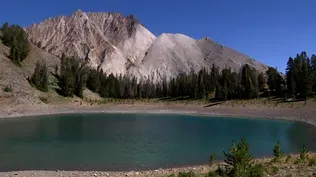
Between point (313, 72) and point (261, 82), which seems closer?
point (313, 72)

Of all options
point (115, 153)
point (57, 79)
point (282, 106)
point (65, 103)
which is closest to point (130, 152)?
point (115, 153)

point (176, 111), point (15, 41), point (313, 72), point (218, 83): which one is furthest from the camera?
point (218, 83)

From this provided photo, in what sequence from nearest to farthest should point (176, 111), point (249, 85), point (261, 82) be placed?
point (176, 111) < point (249, 85) < point (261, 82)

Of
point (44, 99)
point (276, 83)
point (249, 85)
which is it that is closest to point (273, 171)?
point (44, 99)

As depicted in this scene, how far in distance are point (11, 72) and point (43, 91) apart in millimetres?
11434

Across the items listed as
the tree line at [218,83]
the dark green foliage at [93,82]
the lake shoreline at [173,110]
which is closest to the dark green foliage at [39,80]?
the tree line at [218,83]

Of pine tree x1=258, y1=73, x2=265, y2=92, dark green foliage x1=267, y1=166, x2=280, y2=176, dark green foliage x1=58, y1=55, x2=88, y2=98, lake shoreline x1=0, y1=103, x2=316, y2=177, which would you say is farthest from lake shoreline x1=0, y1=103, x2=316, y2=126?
dark green foliage x1=267, y1=166, x2=280, y2=176

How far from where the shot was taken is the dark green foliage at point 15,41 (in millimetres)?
118125

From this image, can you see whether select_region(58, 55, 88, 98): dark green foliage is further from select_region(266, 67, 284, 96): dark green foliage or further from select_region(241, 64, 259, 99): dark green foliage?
select_region(266, 67, 284, 96): dark green foliage

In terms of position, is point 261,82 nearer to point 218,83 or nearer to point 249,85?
point 249,85

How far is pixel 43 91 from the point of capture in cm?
10988

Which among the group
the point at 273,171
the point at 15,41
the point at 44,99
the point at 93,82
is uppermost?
the point at 15,41

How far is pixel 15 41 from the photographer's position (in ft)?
397

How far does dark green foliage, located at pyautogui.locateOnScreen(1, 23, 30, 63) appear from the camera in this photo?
118125 millimetres
